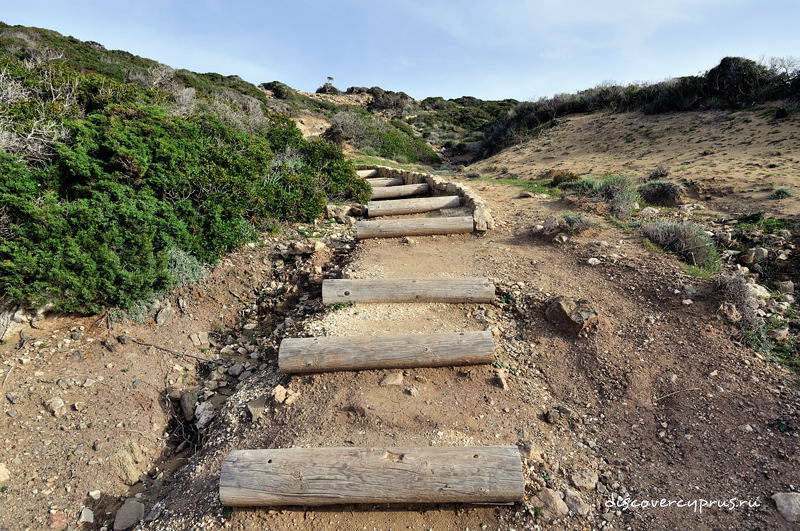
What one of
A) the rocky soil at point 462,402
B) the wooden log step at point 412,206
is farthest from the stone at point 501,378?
the wooden log step at point 412,206

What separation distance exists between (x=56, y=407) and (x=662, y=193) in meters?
10.4

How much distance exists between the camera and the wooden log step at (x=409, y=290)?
195 inches

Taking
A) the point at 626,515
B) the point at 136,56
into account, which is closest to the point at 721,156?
the point at 626,515

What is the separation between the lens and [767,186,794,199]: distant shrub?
277 inches

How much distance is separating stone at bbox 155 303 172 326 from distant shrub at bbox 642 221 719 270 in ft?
23.1

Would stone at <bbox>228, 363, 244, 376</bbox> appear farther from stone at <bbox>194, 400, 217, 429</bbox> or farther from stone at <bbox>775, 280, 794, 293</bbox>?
stone at <bbox>775, 280, 794, 293</bbox>

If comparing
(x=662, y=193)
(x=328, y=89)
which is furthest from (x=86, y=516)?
(x=328, y=89)

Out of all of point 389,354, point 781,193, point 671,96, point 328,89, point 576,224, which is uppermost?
point 328,89

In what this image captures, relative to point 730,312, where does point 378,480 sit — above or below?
below

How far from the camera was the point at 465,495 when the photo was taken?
274cm

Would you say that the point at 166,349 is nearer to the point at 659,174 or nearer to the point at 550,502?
the point at 550,502

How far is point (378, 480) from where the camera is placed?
9.16 feet

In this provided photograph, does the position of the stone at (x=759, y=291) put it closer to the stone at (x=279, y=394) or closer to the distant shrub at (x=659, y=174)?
the stone at (x=279, y=394)

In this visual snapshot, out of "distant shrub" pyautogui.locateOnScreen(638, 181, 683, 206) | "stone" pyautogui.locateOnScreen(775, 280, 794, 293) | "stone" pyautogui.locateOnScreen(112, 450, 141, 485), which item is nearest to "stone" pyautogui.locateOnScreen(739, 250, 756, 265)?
"stone" pyautogui.locateOnScreen(775, 280, 794, 293)
